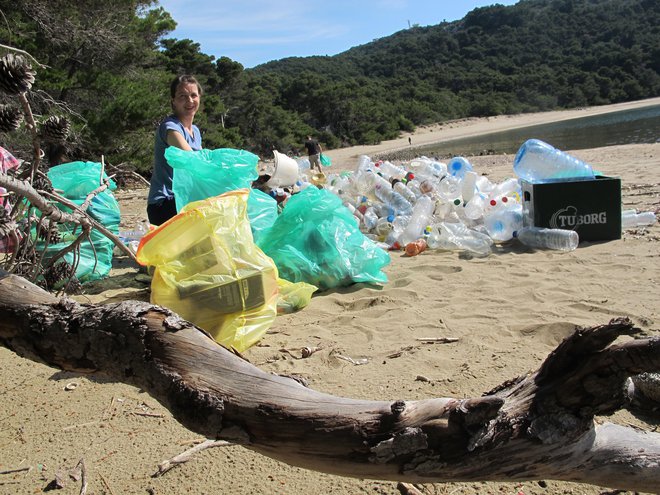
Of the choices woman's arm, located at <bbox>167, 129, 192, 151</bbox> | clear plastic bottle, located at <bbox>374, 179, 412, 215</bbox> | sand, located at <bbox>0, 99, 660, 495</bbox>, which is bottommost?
sand, located at <bbox>0, 99, 660, 495</bbox>

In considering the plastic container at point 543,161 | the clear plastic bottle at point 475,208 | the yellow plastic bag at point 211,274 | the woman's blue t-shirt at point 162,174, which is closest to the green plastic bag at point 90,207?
the woman's blue t-shirt at point 162,174

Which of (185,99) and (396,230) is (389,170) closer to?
(396,230)

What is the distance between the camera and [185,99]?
404 centimetres

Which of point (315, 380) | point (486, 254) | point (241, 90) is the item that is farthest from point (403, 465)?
point (241, 90)

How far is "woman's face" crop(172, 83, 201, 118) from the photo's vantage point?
13.2 feet

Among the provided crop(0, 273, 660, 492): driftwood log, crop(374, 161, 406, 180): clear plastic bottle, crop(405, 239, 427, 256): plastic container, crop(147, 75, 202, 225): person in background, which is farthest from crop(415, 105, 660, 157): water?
crop(0, 273, 660, 492): driftwood log

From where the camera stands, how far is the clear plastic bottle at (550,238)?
187 inches

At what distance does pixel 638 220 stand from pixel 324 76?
188 feet

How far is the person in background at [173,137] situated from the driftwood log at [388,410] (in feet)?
10.1

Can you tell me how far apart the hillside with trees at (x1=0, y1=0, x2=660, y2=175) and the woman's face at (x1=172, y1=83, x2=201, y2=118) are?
0.85 meters

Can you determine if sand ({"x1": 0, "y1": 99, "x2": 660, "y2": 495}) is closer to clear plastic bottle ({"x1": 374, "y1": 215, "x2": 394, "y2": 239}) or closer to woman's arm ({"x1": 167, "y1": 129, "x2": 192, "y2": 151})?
clear plastic bottle ({"x1": 374, "y1": 215, "x2": 394, "y2": 239})

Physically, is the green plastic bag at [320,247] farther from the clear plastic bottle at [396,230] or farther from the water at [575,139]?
the water at [575,139]

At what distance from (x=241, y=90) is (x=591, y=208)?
30679mm

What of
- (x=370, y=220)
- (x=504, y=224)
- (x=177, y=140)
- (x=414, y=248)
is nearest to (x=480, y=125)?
(x=370, y=220)
